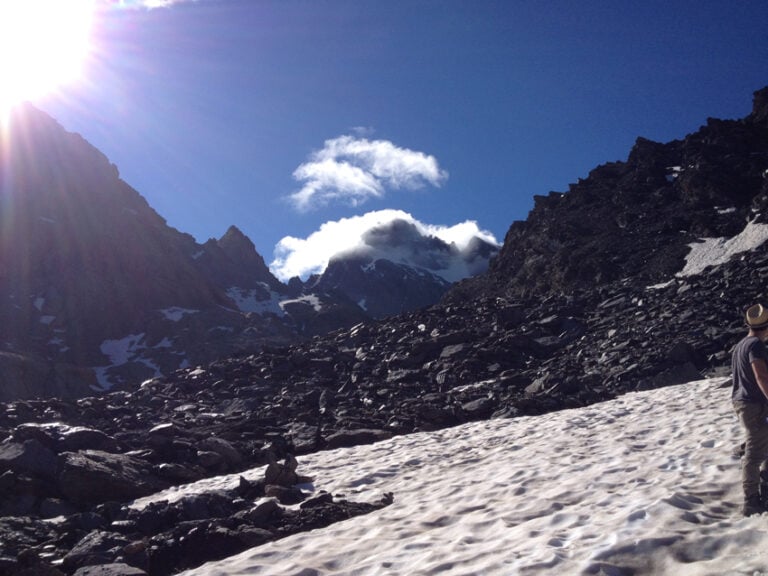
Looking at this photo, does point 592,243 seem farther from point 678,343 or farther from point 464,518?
point 464,518

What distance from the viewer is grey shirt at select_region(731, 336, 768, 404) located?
22.5 ft

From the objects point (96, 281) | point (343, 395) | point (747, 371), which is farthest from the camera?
point (96, 281)

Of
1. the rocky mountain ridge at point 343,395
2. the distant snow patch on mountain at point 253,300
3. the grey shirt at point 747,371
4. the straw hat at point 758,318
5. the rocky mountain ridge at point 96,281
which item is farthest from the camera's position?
the distant snow patch on mountain at point 253,300

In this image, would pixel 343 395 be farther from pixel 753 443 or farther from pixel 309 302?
pixel 309 302

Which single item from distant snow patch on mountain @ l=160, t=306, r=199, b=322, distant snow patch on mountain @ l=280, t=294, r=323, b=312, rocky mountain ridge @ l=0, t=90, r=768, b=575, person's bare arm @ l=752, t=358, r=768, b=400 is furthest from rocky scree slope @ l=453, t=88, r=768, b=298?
distant snow patch on mountain @ l=280, t=294, r=323, b=312

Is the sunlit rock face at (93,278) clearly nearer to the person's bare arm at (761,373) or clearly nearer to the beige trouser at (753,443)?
the beige trouser at (753,443)

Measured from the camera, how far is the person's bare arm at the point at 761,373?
6.64 m

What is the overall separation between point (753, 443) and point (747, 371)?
81 centimetres

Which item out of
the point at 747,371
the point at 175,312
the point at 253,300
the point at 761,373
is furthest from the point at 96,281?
the point at 761,373

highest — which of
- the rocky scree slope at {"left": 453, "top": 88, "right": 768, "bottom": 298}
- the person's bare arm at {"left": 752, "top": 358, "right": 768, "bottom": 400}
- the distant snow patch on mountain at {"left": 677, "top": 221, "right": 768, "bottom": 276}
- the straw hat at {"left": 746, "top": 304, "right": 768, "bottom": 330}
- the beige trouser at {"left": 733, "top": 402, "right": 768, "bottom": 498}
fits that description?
the rocky scree slope at {"left": 453, "top": 88, "right": 768, "bottom": 298}

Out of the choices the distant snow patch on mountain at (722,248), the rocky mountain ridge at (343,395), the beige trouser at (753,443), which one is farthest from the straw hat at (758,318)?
the distant snow patch on mountain at (722,248)

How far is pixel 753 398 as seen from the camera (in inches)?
274

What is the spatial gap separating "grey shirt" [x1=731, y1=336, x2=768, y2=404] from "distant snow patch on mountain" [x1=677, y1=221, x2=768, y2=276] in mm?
30987

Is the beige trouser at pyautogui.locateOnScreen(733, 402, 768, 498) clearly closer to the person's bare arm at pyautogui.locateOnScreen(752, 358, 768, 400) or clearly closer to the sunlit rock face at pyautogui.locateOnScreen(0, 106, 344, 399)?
the person's bare arm at pyautogui.locateOnScreen(752, 358, 768, 400)
